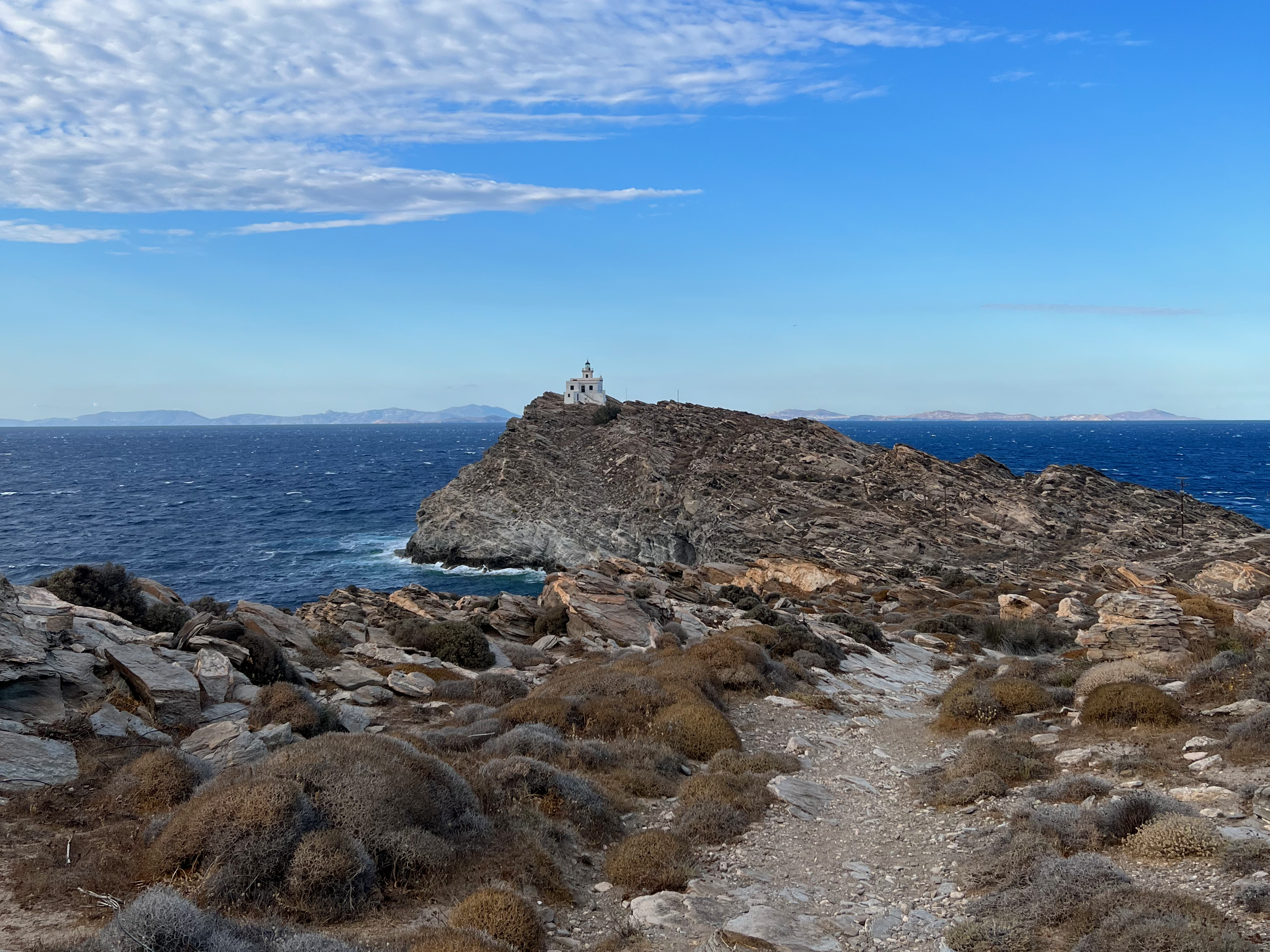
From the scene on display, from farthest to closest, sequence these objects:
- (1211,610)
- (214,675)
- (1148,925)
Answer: (1211,610), (214,675), (1148,925)

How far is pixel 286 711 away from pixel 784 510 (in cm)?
A: 5710

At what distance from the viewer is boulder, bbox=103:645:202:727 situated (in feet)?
46.0

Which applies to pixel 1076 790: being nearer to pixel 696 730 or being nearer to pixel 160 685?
pixel 696 730

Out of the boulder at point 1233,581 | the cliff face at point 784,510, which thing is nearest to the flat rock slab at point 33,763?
the boulder at point 1233,581

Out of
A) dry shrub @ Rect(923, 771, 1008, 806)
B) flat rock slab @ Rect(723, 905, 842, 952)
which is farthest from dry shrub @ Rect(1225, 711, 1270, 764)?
flat rock slab @ Rect(723, 905, 842, 952)

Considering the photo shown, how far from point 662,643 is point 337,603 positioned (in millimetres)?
16425

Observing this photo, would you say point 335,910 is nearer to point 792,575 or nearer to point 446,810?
point 446,810

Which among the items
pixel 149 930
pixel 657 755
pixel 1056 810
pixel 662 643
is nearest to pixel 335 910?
pixel 149 930

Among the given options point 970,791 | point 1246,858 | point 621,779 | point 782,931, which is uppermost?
point 1246,858

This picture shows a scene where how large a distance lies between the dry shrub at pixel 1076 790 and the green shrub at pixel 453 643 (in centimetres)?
1718

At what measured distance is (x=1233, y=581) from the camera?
115 ft

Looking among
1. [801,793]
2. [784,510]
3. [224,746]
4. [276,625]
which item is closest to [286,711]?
[224,746]

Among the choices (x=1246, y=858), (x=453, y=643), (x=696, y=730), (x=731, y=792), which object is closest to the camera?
(x=1246, y=858)

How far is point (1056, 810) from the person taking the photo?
34.5 ft
